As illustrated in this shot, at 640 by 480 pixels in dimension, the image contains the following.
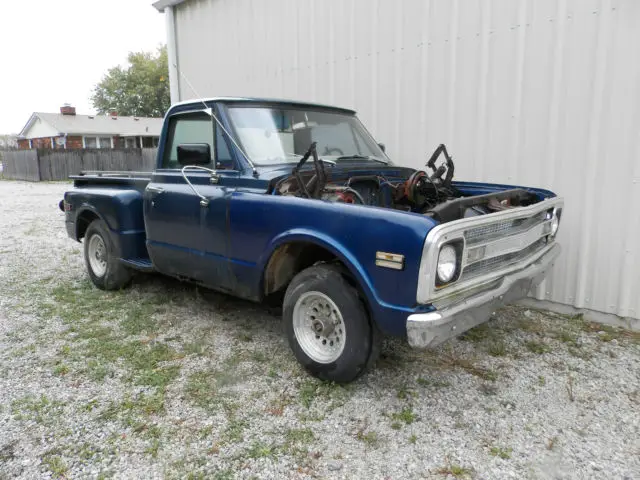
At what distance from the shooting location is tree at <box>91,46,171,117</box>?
5438 cm

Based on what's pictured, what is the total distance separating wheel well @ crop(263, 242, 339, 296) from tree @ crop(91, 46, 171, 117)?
55.2 m

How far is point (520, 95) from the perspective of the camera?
5.07 m

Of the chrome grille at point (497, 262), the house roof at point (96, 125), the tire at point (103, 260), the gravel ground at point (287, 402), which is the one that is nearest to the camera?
the gravel ground at point (287, 402)

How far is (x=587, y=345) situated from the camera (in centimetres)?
427

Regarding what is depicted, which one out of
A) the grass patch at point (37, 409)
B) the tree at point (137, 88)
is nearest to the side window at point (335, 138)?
the grass patch at point (37, 409)

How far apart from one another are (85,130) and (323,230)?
43847mm

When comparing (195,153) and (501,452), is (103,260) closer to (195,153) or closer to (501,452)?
(195,153)

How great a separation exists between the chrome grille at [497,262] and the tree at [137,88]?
55711mm

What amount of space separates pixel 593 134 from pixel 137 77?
57.7 metres

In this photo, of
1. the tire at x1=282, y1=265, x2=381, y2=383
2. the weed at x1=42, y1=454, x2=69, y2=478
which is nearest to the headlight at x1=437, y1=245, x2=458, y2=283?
the tire at x1=282, y1=265, x2=381, y2=383

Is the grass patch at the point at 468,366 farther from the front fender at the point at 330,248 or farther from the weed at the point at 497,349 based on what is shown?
the front fender at the point at 330,248

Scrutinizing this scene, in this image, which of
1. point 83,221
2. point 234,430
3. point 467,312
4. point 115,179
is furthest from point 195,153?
point 83,221

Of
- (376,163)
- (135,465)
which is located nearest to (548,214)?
(376,163)

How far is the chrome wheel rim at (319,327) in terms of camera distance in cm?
337
